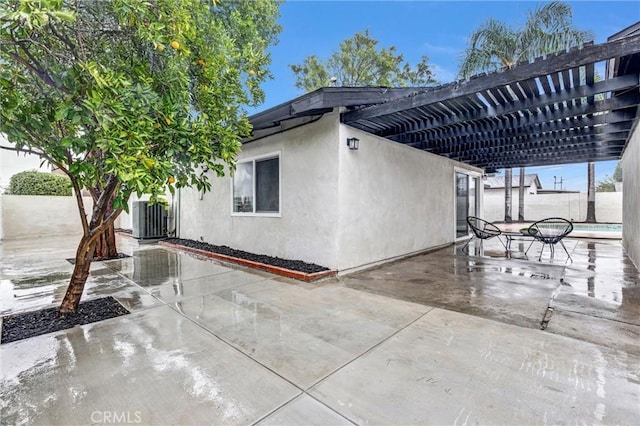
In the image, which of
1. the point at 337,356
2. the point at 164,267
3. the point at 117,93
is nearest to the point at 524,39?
the point at 337,356

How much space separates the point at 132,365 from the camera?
2348 millimetres

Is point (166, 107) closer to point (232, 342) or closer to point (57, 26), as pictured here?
point (57, 26)

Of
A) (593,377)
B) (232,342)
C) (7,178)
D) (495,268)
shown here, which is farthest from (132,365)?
(7,178)

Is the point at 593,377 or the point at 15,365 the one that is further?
the point at 15,365

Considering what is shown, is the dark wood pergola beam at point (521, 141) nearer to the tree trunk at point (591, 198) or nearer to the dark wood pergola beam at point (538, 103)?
the dark wood pergola beam at point (538, 103)

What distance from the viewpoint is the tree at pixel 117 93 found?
2.32 m

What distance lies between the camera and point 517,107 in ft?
13.9

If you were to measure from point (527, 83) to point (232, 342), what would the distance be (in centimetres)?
→ 440

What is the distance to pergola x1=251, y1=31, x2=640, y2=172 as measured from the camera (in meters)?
3.31

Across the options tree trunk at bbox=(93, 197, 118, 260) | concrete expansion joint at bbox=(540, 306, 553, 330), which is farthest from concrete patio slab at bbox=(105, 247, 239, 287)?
concrete expansion joint at bbox=(540, 306, 553, 330)

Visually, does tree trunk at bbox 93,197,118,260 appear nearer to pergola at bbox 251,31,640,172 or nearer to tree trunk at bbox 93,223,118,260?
tree trunk at bbox 93,223,118,260

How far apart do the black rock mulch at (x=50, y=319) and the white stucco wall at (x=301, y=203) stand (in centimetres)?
299

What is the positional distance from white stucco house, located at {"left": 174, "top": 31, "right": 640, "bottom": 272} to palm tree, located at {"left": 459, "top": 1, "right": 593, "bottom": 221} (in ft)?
14.7

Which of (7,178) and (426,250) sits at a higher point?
(7,178)
